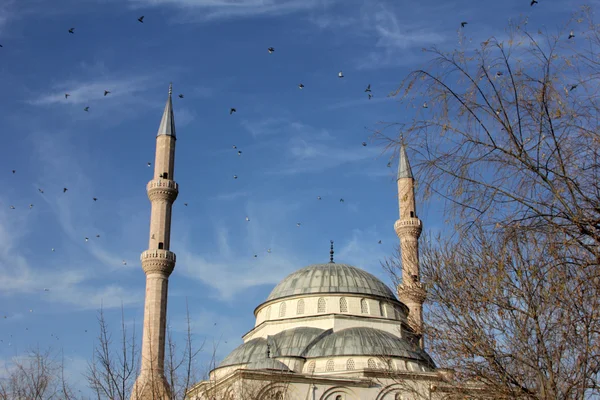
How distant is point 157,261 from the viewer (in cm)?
3300

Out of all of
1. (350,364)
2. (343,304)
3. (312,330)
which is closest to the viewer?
(350,364)

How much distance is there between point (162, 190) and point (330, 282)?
31.7 feet

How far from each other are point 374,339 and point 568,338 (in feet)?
70.5

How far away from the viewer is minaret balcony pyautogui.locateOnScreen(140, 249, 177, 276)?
108 ft

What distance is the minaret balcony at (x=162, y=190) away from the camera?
3447 cm

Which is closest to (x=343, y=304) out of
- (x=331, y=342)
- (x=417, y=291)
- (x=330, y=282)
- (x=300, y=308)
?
(x=330, y=282)

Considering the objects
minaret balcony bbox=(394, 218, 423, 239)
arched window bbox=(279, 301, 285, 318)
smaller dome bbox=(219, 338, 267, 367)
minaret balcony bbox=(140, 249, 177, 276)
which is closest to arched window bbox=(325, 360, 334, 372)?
smaller dome bbox=(219, 338, 267, 367)

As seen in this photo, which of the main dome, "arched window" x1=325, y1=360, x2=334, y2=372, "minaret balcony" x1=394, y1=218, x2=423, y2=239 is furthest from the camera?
"minaret balcony" x1=394, y1=218, x2=423, y2=239

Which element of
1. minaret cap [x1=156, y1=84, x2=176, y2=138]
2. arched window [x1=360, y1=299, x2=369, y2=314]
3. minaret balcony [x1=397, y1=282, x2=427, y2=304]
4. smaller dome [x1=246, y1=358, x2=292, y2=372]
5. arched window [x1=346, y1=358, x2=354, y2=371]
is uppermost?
minaret cap [x1=156, y1=84, x2=176, y2=138]

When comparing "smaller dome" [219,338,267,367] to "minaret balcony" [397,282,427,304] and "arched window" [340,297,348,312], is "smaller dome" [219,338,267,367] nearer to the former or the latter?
"arched window" [340,297,348,312]

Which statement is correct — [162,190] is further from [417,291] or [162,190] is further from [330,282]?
[417,291]

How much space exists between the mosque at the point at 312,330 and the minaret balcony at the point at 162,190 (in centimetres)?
5

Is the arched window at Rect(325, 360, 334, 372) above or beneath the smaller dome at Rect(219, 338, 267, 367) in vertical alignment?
beneath

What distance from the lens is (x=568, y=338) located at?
35.0ft
